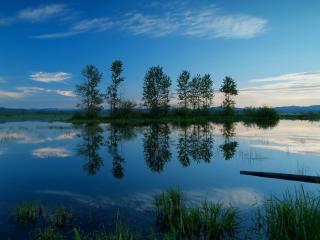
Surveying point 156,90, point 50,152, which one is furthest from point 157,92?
point 50,152

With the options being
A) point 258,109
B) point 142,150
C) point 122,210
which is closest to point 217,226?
point 122,210

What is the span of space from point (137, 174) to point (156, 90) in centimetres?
7050

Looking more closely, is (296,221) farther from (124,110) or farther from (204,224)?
(124,110)

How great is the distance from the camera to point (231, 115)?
90562 mm

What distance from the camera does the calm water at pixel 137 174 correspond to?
39.9 feet

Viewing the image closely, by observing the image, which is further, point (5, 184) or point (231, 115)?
point (231, 115)

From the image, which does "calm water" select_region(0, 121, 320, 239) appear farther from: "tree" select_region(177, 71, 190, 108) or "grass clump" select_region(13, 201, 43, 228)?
"tree" select_region(177, 71, 190, 108)

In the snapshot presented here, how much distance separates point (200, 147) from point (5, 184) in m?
17.3

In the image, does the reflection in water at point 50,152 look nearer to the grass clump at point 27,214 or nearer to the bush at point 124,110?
the grass clump at point 27,214

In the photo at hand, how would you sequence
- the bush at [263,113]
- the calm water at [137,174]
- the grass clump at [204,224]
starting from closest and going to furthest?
1. the grass clump at [204,224]
2. the calm water at [137,174]
3. the bush at [263,113]

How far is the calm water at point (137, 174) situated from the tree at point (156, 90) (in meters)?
54.9

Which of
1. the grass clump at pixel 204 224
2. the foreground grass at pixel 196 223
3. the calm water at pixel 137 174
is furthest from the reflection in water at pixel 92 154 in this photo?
the grass clump at pixel 204 224

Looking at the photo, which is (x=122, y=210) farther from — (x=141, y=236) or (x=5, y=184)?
(x=5, y=184)

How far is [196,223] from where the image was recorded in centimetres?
890
